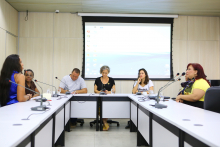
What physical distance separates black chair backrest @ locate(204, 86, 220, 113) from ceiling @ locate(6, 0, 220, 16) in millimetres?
3147

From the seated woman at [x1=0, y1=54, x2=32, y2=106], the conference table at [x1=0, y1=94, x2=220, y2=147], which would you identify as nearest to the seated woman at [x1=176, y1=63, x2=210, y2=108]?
the conference table at [x1=0, y1=94, x2=220, y2=147]

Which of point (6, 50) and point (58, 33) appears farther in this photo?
point (58, 33)

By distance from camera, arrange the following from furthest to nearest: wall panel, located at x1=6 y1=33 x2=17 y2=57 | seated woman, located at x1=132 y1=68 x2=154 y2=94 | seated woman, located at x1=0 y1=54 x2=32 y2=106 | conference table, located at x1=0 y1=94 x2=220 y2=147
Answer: wall panel, located at x1=6 y1=33 x2=17 y2=57, seated woman, located at x1=132 y1=68 x2=154 y2=94, seated woman, located at x1=0 y1=54 x2=32 y2=106, conference table, located at x1=0 y1=94 x2=220 y2=147

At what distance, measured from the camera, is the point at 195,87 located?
249cm

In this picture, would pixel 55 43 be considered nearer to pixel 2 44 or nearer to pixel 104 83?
pixel 2 44

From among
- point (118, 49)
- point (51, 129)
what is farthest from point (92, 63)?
point (51, 129)

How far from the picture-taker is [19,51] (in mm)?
5016

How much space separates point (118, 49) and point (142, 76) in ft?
5.03

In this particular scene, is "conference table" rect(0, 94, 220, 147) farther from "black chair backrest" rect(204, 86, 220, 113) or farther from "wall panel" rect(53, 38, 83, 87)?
"wall panel" rect(53, 38, 83, 87)

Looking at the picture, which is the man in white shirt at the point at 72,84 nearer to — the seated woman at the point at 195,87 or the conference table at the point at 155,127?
the conference table at the point at 155,127

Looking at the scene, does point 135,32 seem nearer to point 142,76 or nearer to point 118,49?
point 118,49

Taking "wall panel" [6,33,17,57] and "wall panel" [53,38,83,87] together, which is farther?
"wall panel" [53,38,83,87]

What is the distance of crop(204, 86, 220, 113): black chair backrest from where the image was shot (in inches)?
67.5

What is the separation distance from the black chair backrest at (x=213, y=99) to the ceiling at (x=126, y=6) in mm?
3147
